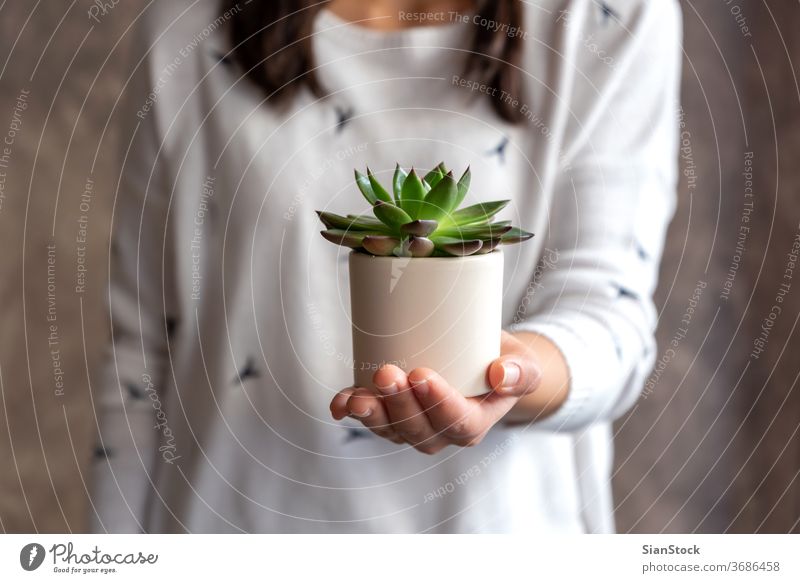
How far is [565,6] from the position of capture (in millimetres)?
448

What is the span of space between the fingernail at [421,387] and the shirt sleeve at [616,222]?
0.11 metres

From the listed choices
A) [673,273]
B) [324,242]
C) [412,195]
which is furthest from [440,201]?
[673,273]

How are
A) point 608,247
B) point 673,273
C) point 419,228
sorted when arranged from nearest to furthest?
point 419,228 → point 608,247 → point 673,273

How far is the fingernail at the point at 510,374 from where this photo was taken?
1.10 feet

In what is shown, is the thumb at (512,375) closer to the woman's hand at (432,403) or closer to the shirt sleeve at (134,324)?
the woman's hand at (432,403)

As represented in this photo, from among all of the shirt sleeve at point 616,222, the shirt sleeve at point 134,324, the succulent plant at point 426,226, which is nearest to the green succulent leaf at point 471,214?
the succulent plant at point 426,226

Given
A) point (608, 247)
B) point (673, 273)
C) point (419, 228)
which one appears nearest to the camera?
point (419, 228)

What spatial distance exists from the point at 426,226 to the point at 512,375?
8cm

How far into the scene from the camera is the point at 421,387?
311 mm

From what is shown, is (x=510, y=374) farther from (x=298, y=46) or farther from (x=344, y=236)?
(x=298, y=46)

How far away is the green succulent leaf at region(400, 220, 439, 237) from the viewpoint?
0.29m

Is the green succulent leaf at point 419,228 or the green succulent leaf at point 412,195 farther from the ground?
the green succulent leaf at point 412,195
